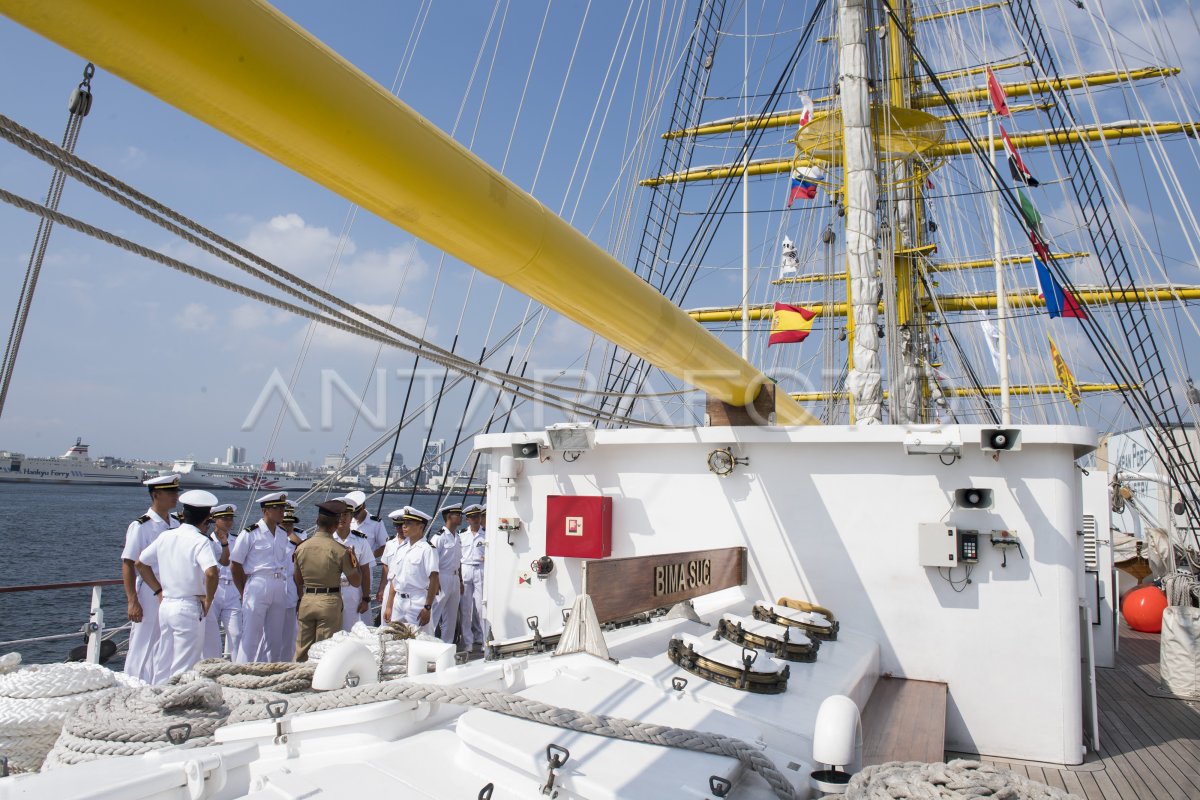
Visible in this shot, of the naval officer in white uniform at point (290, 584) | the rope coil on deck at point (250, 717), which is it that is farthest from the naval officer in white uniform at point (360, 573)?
the rope coil on deck at point (250, 717)

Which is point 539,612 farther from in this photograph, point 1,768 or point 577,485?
point 1,768

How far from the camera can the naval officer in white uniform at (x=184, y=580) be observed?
596 cm

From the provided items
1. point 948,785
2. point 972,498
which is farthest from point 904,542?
point 948,785

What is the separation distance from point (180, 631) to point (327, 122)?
5325 mm

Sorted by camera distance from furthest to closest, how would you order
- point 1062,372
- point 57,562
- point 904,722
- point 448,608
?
1. point 57,562
2. point 1062,372
3. point 448,608
4. point 904,722

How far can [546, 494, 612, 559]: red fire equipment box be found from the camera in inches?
251

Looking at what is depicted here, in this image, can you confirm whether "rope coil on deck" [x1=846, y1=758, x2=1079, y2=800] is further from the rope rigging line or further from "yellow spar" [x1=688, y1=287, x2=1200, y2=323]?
"yellow spar" [x1=688, y1=287, x2=1200, y2=323]

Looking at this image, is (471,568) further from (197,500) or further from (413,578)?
(197,500)

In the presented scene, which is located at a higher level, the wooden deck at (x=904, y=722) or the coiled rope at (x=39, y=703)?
the wooden deck at (x=904, y=722)

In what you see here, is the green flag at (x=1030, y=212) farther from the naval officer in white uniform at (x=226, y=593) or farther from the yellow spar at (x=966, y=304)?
the yellow spar at (x=966, y=304)

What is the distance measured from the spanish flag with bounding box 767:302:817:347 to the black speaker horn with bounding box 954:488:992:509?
1278 cm

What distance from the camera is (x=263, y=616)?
796cm

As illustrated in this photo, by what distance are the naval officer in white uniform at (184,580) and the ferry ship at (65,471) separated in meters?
101

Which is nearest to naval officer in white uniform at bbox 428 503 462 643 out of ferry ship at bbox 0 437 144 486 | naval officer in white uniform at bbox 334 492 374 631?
naval officer in white uniform at bbox 334 492 374 631
